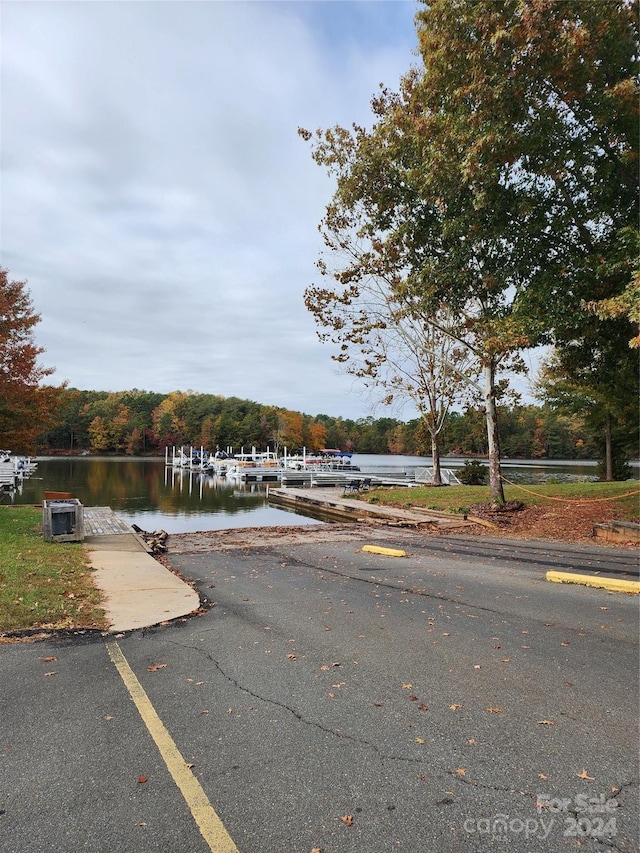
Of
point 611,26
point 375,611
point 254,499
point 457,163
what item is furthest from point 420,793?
point 254,499

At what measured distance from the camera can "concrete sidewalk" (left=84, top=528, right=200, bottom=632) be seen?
20.0 feet

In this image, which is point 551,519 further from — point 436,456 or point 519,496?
point 436,456

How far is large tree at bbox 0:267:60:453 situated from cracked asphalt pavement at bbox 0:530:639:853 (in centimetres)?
1559

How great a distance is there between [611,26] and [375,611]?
11.6 m

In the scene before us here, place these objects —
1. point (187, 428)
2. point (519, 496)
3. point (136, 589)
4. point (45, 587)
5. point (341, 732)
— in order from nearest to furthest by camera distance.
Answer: point (341, 732) → point (45, 587) → point (136, 589) → point (519, 496) → point (187, 428)

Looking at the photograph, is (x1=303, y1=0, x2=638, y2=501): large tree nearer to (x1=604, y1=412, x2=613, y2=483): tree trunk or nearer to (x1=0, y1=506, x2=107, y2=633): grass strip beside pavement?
(x1=0, y1=506, x2=107, y2=633): grass strip beside pavement

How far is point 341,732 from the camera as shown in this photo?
3463mm

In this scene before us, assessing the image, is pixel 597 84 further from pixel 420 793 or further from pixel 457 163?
pixel 420 793

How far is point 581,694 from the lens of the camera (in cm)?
404

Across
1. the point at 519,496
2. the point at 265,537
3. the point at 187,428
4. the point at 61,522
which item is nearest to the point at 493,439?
the point at 519,496

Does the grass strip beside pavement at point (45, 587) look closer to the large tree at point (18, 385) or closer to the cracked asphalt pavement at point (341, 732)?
the cracked asphalt pavement at point (341, 732)

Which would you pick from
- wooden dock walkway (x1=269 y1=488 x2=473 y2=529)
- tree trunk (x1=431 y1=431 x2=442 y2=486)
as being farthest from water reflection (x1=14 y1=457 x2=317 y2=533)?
tree trunk (x1=431 y1=431 x2=442 y2=486)

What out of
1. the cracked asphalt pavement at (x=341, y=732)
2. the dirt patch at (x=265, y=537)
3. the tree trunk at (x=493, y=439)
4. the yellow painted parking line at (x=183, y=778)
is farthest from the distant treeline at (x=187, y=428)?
the yellow painted parking line at (x=183, y=778)

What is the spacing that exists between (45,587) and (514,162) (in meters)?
11.9
